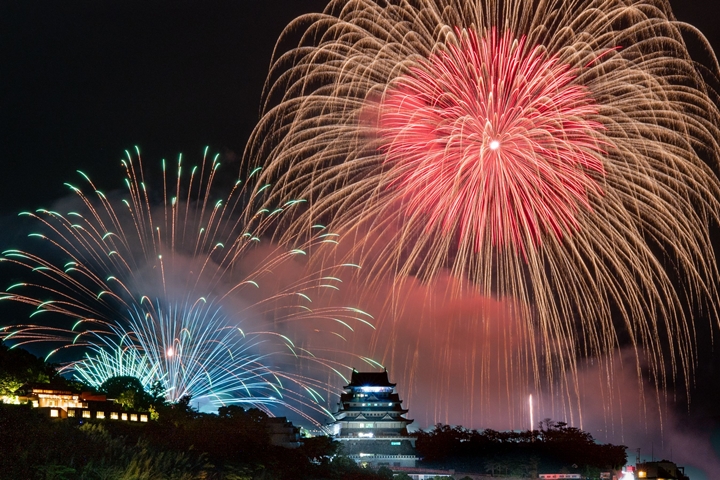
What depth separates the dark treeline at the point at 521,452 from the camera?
7556cm

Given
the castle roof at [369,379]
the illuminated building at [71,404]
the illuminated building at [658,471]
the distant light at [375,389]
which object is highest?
the castle roof at [369,379]

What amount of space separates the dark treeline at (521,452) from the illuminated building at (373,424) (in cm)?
381

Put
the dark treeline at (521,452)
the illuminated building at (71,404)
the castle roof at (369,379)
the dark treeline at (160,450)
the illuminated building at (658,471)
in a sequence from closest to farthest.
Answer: the dark treeline at (160,450)
the illuminated building at (71,404)
the dark treeline at (521,452)
the illuminated building at (658,471)
the castle roof at (369,379)

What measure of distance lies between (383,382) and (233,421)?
32.4m

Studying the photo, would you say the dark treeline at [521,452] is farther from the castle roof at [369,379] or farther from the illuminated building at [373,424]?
the castle roof at [369,379]

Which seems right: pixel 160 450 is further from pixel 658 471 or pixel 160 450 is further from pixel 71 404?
pixel 658 471

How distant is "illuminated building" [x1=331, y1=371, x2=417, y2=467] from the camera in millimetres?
84375

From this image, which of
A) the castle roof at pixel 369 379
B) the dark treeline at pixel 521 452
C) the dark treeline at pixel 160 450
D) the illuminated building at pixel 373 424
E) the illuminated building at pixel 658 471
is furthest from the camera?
the castle roof at pixel 369 379

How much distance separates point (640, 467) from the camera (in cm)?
8838

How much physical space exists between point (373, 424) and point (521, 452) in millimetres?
18216

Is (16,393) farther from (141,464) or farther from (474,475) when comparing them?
(474,475)

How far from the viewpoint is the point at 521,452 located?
253 ft

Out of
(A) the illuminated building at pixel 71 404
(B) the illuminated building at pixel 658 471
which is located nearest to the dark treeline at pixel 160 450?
(A) the illuminated building at pixel 71 404

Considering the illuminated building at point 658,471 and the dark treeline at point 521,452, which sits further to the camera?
the illuminated building at point 658,471
